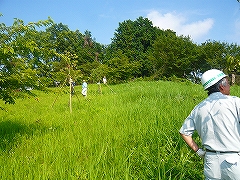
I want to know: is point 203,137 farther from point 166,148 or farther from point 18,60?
point 18,60

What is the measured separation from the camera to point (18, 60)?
13.4ft

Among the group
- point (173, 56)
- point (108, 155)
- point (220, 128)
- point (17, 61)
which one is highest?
point (173, 56)

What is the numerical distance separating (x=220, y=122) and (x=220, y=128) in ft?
0.18

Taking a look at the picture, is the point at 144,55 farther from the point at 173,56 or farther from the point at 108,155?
the point at 108,155

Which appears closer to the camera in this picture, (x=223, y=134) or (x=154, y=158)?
(x=223, y=134)

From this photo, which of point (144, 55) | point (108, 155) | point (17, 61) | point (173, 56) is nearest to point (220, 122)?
point (108, 155)

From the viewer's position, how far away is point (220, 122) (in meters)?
2.14

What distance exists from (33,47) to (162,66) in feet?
126

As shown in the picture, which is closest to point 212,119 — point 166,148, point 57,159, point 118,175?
point 118,175

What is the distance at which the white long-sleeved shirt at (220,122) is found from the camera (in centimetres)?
211

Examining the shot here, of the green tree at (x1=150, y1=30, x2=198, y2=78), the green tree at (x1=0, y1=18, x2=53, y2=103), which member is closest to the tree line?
the green tree at (x1=150, y1=30, x2=198, y2=78)

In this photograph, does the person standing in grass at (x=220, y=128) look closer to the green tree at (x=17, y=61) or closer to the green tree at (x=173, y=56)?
the green tree at (x=17, y=61)

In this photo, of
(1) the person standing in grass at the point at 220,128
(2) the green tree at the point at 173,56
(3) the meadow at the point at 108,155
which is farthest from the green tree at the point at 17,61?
(2) the green tree at the point at 173,56

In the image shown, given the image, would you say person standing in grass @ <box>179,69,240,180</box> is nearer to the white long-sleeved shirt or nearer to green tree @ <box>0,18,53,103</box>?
the white long-sleeved shirt
